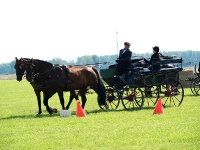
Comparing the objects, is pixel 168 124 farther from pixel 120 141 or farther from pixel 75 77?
pixel 75 77

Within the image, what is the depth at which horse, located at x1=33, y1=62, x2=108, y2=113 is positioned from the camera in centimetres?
1875

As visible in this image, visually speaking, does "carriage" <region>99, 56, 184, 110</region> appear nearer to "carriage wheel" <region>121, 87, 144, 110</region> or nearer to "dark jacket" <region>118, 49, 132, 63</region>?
"carriage wheel" <region>121, 87, 144, 110</region>

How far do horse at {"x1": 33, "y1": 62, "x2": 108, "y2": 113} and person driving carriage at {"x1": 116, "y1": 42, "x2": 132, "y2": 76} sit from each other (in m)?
0.98

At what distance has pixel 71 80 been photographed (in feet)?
62.8

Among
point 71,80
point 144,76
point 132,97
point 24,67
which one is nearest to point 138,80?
point 144,76

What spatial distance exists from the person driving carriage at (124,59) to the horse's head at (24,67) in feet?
10.3

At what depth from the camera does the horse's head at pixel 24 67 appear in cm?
1864

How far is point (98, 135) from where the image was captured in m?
12.1

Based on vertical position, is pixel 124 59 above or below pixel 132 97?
above

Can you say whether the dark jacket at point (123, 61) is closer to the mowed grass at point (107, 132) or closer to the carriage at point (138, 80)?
the carriage at point (138, 80)

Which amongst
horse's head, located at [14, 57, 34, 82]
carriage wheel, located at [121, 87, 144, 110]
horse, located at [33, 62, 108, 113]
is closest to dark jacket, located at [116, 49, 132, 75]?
carriage wheel, located at [121, 87, 144, 110]

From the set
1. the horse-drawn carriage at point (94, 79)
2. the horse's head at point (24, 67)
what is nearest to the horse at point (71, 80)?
the horse-drawn carriage at point (94, 79)

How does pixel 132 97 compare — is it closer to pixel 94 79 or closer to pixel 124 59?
pixel 124 59

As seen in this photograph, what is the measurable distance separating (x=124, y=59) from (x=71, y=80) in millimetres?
2047
